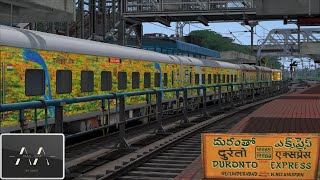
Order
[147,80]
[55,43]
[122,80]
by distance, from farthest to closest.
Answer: [147,80] < [122,80] < [55,43]

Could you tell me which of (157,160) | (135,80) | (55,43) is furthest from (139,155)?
(135,80)

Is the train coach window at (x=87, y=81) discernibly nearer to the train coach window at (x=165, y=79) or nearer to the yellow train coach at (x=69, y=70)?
the yellow train coach at (x=69, y=70)

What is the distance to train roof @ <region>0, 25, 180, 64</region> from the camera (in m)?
10.8

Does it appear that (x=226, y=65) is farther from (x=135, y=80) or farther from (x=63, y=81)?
(x=63, y=81)

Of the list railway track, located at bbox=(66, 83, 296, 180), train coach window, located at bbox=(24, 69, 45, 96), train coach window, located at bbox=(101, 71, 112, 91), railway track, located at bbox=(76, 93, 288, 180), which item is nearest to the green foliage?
train coach window, located at bbox=(101, 71, 112, 91)

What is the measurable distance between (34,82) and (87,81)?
287 cm

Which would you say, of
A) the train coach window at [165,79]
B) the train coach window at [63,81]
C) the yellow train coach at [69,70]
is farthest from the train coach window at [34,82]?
the train coach window at [165,79]

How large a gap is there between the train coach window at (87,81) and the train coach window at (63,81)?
75 centimetres

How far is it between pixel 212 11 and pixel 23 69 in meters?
22.5

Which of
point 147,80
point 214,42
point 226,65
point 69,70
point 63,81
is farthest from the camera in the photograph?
point 214,42

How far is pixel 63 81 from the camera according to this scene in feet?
42.3

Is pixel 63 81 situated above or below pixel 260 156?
above

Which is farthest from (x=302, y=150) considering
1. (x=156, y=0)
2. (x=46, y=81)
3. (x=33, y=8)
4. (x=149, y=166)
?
(x=156, y=0)

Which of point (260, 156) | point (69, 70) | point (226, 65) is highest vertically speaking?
point (226, 65)
